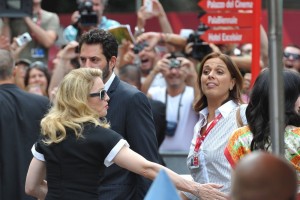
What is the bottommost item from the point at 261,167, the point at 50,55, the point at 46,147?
the point at 50,55

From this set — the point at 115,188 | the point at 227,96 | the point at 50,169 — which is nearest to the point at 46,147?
the point at 50,169

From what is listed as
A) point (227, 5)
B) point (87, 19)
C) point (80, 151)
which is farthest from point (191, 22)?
point (80, 151)

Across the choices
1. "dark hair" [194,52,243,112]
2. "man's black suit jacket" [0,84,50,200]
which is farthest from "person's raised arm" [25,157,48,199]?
"man's black suit jacket" [0,84,50,200]

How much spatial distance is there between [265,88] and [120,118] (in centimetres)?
130

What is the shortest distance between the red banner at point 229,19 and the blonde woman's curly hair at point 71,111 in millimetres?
3825

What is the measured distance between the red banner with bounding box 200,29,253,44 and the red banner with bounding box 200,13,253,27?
0.09 meters

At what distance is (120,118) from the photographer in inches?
254

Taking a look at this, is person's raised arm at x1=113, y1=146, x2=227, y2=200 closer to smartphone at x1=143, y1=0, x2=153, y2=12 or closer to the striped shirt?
the striped shirt

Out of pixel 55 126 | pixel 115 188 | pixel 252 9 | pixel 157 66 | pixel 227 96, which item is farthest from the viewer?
pixel 157 66

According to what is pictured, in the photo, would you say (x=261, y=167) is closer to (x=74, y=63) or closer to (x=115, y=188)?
(x=115, y=188)

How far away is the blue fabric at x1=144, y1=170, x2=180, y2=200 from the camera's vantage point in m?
4.32

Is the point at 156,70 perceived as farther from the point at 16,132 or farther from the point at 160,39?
the point at 16,132

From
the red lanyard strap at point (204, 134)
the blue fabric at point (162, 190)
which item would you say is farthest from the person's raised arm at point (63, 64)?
the blue fabric at point (162, 190)

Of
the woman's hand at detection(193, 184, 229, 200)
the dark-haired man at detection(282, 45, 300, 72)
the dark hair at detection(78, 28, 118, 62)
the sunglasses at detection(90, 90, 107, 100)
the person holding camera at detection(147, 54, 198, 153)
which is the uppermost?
the dark hair at detection(78, 28, 118, 62)
